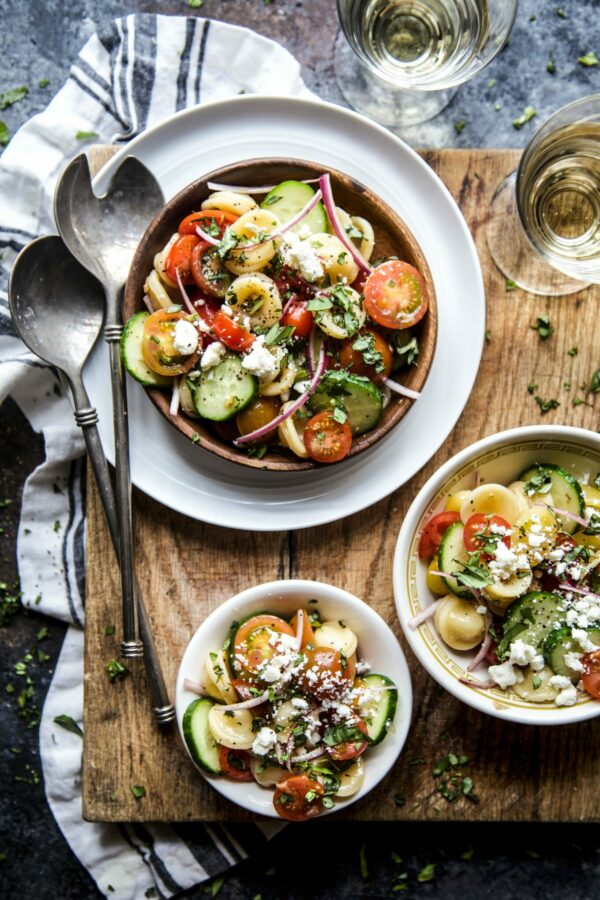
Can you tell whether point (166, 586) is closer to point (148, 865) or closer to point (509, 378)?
point (148, 865)

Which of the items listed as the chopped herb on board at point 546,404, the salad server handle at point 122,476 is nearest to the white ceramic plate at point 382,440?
the salad server handle at point 122,476

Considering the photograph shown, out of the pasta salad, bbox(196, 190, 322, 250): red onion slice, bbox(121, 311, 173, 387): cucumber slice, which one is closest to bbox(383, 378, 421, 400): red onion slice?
the pasta salad

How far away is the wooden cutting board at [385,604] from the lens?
238cm

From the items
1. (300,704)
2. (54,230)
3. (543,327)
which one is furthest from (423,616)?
(54,230)

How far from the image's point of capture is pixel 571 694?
2057 mm

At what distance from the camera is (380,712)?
2.17 meters

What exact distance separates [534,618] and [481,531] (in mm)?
274

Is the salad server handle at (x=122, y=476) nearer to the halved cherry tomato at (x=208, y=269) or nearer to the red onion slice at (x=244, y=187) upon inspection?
the halved cherry tomato at (x=208, y=269)

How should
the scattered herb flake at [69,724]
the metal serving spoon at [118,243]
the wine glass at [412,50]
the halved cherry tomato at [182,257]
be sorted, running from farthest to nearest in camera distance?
1. the scattered herb flake at [69,724]
2. the wine glass at [412,50]
3. the metal serving spoon at [118,243]
4. the halved cherry tomato at [182,257]

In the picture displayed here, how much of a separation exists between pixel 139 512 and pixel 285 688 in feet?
2.18

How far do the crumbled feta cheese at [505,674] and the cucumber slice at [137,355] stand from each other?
112 cm

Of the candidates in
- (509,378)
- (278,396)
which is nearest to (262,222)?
(278,396)

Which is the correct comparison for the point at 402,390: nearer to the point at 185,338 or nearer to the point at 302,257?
the point at 302,257

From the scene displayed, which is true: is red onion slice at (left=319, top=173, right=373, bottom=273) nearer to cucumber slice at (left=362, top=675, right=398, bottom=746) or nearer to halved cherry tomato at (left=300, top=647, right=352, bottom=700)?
halved cherry tomato at (left=300, top=647, right=352, bottom=700)
